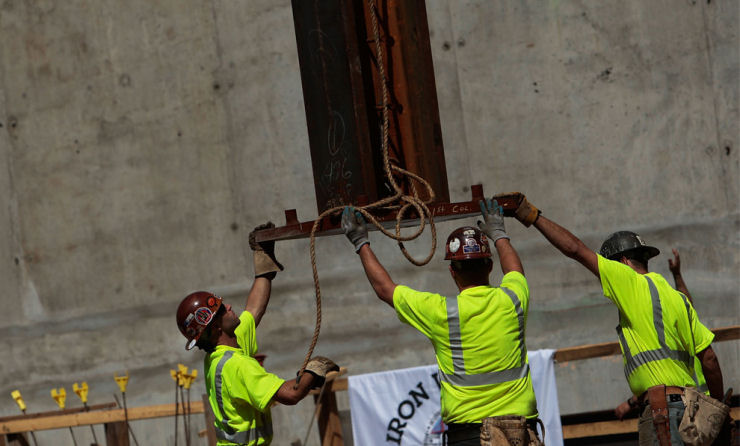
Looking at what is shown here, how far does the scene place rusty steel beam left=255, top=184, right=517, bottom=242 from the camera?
4.66 meters

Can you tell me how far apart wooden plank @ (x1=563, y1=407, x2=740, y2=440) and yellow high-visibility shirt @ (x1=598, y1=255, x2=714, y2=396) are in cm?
244

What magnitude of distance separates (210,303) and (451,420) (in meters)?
1.32

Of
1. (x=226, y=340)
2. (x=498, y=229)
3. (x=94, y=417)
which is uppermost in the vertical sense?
(x=498, y=229)

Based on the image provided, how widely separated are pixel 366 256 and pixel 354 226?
20 centimetres

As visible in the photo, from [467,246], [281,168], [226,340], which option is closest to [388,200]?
[467,246]

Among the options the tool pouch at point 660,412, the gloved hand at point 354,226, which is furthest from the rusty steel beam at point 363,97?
the tool pouch at point 660,412

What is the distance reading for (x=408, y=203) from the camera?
15.8ft

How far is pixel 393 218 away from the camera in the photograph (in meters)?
4.87

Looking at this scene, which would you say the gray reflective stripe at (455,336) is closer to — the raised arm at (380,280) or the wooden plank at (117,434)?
the raised arm at (380,280)

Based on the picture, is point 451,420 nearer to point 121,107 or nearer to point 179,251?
point 179,251

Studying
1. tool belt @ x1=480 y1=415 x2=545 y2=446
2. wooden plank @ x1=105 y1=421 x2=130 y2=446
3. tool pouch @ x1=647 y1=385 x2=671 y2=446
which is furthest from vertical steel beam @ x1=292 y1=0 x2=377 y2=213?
wooden plank @ x1=105 y1=421 x2=130 y2=446

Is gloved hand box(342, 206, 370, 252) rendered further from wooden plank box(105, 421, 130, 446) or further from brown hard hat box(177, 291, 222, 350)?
wooden plank box(105, 421, 130, 446)

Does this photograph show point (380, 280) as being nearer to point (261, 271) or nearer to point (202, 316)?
point (202, 316)

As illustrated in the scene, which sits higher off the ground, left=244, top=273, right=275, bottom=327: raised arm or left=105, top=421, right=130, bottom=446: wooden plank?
left=244, top=273, right=275, bottom=327: raised arm
